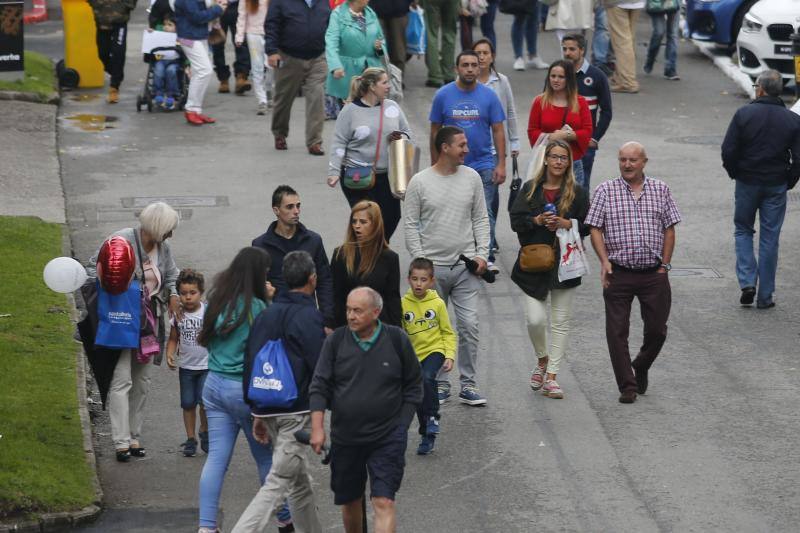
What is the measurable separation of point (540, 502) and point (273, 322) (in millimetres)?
2066

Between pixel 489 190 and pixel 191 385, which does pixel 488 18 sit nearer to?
pixel 489 190

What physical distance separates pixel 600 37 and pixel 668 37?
49.1 inches

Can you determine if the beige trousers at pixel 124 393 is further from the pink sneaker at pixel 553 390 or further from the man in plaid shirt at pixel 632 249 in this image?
the man in plaid shirt at pixel 632 249

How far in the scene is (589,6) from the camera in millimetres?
21141

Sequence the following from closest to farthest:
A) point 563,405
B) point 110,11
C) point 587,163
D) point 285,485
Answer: point 285,485, point 563,405, point 587,163, point 110,11

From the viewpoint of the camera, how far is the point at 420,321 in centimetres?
907

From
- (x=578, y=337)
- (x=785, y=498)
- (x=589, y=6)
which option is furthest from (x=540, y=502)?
(x=589, y=6)

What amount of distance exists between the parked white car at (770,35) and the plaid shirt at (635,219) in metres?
11.0

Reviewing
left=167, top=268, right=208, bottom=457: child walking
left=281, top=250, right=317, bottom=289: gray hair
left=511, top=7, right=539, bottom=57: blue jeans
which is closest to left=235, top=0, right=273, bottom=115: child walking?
left=511, top=7, right=539, bottom=57: blue jeans

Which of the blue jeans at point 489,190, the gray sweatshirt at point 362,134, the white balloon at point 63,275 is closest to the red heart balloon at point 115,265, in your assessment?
the white balloon at point 63,275

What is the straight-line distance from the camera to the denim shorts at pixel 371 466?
741 centimetres

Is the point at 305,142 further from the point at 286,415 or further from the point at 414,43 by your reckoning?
the point at 286,415

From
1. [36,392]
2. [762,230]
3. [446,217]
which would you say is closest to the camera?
[36,392]

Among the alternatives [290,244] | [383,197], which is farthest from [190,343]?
[383,197]
